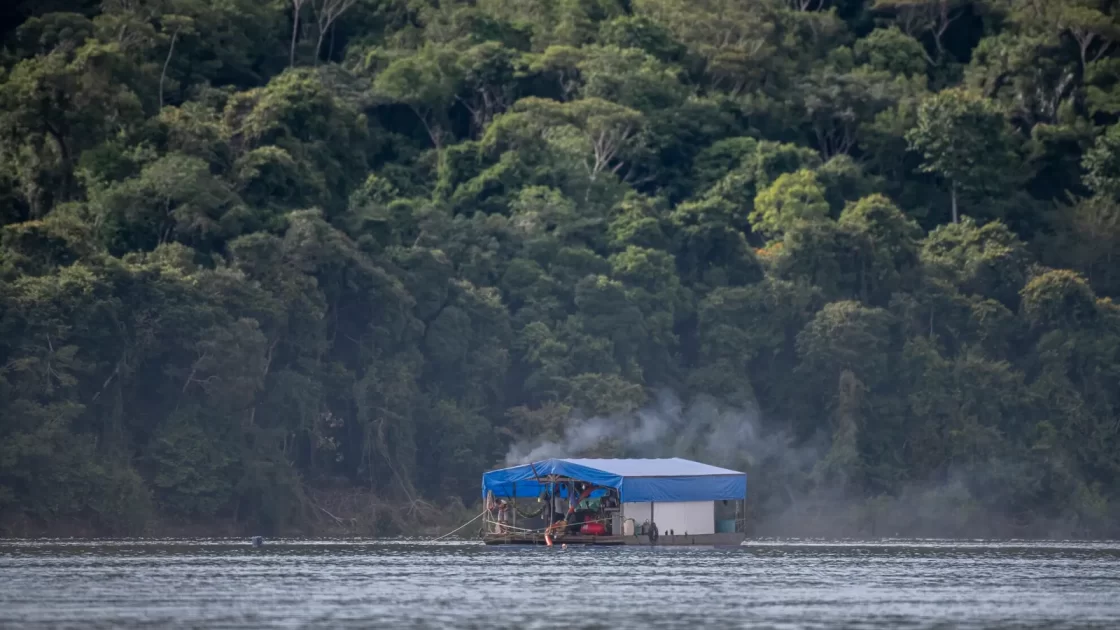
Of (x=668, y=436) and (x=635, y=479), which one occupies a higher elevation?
(x=668, y=436)

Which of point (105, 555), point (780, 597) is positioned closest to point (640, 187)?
point (105, 555)

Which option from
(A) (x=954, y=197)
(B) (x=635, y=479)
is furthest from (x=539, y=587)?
(A) (x=954, y=197)

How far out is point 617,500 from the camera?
58.5m

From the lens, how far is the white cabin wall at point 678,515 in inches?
2293

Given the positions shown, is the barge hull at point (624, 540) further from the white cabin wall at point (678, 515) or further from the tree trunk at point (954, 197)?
the tree trunk at point (954, 197)

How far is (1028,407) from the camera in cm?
8812

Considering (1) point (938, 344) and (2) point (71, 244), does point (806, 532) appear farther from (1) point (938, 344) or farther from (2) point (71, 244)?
(2) point (71, 244)

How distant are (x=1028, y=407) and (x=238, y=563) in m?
45.9

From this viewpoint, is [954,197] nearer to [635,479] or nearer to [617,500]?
[617,500]

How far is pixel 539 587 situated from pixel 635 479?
12.2 meters

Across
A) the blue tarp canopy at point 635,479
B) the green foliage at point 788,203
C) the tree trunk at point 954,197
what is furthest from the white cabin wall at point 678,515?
the tree trunk at point 954,197

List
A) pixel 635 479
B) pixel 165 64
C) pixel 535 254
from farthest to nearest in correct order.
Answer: pixel 165 64, pixel 535 254, pixel 635 479

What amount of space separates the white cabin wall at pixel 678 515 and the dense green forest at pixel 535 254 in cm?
1867

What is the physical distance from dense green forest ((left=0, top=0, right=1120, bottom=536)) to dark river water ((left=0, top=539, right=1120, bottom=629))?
9994 millimetres
